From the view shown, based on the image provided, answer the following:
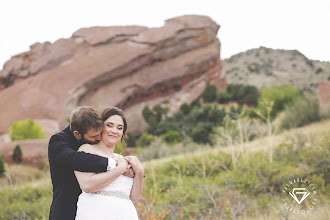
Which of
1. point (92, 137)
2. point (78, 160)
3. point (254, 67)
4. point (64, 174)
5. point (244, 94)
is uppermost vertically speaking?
point (254, 67)

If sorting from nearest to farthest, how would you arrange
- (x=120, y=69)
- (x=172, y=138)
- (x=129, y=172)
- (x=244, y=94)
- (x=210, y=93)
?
(x=129, y=172) → (x=172, y=138) → (x=120, y=69) → (x=210, y=93) → (x=244, y=94)

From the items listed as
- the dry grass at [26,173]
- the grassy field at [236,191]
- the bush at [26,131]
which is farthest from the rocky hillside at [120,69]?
the grassy field at [236,191]

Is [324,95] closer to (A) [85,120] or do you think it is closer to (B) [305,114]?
(B) [305,114]

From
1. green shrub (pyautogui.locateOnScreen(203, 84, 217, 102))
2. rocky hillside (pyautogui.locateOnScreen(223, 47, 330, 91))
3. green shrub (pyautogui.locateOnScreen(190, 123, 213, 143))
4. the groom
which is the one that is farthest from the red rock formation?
rocky hillside (pyautogui.locateOnScreen(223, 47, 330, 91))

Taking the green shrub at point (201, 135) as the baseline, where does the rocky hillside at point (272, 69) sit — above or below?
above

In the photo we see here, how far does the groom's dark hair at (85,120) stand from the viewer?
2.47 metres

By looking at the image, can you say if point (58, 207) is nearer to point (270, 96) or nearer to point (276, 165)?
point (276, 165)

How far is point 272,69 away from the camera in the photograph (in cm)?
4938

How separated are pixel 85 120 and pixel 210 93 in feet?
101

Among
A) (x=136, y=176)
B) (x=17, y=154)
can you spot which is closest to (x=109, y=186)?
→ (x=136, y=176)

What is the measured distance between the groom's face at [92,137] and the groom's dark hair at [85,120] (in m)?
0.03

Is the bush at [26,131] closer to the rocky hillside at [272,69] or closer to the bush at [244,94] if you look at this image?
the bush at [244,94]

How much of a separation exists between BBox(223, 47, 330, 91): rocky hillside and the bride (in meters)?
37.5

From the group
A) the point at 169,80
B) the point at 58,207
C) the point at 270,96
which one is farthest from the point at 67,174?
the point at 169,80
